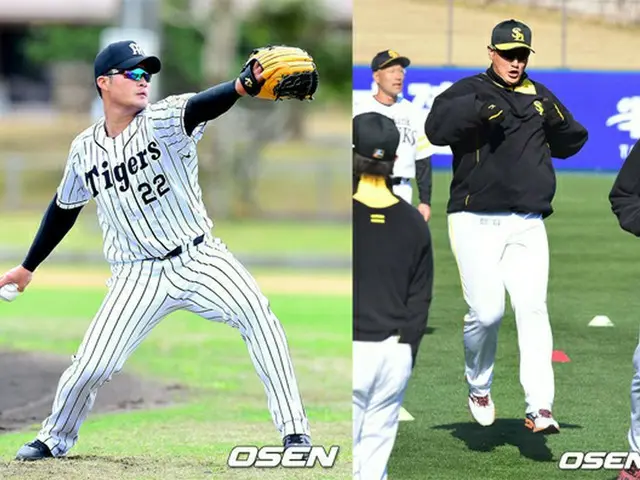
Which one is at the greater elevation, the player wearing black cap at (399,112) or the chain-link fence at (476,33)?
the chain-link fence at (476,33)

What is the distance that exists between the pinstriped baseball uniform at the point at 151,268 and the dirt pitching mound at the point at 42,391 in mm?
2557

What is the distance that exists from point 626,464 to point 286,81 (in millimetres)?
2496

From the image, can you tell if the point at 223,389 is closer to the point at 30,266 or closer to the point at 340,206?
the point at 30,266

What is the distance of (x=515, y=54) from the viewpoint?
6316mm

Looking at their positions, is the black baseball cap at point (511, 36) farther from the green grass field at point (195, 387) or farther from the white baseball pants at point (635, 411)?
the green grass field at point (195, 387)

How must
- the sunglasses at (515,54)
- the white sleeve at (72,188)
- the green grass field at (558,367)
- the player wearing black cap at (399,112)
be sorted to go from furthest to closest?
the green grass field at (558,367) < the white sleeve at (72,188) < the sunglasses at (515,54) < the player wearing black cap at (399,112)

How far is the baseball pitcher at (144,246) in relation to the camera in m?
6.27

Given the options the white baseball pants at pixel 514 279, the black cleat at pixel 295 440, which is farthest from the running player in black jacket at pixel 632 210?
the black cleat at pixel 295 440

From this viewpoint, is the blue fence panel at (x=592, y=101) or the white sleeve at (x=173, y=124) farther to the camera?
the blue fence panel at (x=592, y=101)

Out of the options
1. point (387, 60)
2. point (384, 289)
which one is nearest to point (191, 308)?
point (384, 289)

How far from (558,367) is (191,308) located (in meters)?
1.95

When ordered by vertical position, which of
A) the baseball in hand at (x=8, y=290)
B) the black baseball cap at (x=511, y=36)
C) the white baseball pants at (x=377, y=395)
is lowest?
the white baseball pants at (x=377, y=395)

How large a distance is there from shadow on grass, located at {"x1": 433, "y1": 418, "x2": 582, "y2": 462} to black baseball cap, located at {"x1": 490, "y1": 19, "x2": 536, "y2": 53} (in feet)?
6.06

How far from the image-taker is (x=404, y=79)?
6430mm
